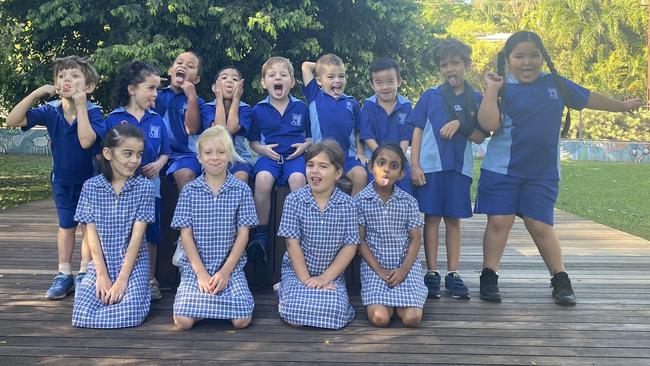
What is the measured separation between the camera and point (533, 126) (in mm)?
4609

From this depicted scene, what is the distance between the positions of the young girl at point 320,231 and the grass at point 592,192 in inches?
241

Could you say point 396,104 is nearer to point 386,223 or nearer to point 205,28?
point 386,223

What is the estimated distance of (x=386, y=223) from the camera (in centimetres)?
437

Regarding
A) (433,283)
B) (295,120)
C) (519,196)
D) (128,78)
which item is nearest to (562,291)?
(519,196)

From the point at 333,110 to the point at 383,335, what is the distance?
194 cm

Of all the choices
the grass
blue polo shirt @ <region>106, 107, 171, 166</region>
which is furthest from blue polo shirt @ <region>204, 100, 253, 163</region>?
the grass

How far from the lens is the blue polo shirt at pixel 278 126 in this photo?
5.12m

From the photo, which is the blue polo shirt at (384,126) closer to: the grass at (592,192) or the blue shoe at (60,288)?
the blue shoe at (60,288)

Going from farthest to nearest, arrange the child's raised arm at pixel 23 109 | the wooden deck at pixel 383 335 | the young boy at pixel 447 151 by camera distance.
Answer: the young boy at pixel 447 151, the child's raised arm at pixel 23 109, the wooden deck at pixel 383 335

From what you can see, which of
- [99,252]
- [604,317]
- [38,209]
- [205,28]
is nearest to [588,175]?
[205,28]

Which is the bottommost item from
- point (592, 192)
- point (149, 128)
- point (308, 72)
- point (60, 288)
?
point (592, 192)

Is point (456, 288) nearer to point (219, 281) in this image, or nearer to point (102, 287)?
point (219, 281)

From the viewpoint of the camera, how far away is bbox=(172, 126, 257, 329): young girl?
13.6 ft

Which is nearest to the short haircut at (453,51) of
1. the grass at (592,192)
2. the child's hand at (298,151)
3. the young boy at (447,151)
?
the young boy at (447,151)
